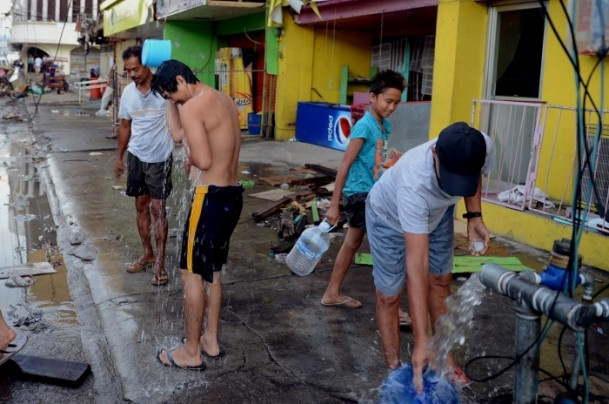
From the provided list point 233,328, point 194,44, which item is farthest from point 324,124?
point 233,328

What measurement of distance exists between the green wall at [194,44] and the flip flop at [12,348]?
47.5 ft

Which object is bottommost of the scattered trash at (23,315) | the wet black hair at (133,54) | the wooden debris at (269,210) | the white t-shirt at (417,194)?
the scattered trash at (23,315)

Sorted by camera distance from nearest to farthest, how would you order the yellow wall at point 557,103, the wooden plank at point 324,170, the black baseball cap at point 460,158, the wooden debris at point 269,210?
the black baseball cap at point 460,158 → the yellow wall at point 557,103 → the wooden debris at point 269,210 → the wooden plank at point 324,170

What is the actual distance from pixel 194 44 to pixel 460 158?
1645 centimetres

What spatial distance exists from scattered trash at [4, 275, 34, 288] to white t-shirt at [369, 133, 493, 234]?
11.7 feet

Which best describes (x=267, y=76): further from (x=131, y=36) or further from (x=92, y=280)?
(x=131, y=36)

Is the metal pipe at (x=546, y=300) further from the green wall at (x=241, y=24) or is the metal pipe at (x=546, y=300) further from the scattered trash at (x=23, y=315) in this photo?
the green wall at (x=241, y=24)

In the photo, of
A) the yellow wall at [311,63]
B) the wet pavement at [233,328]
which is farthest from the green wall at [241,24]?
the wet pavement at [233,328]

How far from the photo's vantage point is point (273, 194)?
A: 8.41 meters

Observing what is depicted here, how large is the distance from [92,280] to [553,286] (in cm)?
401

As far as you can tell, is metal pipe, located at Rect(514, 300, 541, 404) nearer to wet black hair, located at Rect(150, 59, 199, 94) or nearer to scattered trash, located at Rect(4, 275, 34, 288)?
wet black hair, located at Rect(150, 59, 199, 94)

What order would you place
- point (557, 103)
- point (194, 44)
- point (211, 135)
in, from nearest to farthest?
point (211, 135) → point (557, 103) → point (194, 44)

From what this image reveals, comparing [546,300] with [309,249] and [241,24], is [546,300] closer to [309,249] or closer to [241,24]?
[309,249]

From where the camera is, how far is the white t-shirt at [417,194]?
2.82 meters
